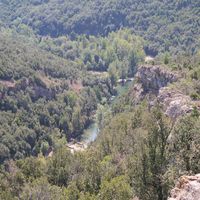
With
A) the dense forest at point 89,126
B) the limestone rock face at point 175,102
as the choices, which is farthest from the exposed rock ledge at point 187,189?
the limestone rock face at point 175,102

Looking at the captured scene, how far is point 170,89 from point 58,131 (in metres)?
54.8

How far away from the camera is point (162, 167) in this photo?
55.5 meters

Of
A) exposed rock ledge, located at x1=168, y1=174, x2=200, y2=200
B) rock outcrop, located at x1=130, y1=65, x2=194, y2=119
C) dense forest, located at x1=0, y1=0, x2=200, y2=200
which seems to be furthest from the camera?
rock outcrop, located at x1=130, y1=65, x2=194, y2=119

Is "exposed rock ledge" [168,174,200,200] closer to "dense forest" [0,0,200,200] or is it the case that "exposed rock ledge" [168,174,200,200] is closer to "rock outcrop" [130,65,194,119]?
"dense forest" [0,0,200,200]

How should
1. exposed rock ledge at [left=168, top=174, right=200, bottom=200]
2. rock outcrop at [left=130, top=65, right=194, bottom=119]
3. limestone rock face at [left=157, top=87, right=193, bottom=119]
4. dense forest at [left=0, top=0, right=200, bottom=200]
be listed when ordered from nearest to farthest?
1. exposed rock ledge at [left=168, top=174, right=200, bottom=200]
2. dense forest at [left=0, top=0, right=200, bottom=200]
3. limestone rock face at [left=157, top=87, right=193, bottom=119]
4. rock outcrop at [left=130, top=65, right=194, bottom=119]

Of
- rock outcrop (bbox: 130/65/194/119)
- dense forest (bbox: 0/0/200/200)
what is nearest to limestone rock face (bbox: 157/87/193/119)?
rock outcrop (bbox: 130/65/194/119)

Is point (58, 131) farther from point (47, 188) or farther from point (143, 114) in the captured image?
point (47, 188)

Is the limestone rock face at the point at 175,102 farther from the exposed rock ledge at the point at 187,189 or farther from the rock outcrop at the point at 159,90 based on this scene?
the exposed rock ledge at the point at 187,189

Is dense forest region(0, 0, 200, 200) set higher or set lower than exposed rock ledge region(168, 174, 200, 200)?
lower

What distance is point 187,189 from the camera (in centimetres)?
3912

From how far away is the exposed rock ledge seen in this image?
126ft

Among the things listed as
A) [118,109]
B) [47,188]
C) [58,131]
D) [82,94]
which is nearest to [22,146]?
[58,131]

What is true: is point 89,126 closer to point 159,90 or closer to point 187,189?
point 159,90

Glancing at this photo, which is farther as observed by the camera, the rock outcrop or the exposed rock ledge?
the rock outcrop
